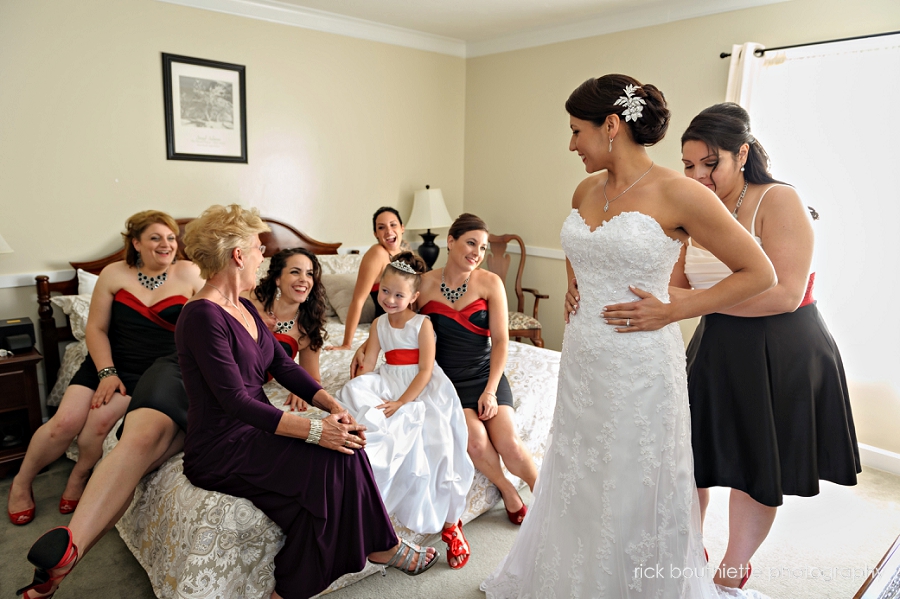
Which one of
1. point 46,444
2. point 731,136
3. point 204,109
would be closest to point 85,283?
point 46,444

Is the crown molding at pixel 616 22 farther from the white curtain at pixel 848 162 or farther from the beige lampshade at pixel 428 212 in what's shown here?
the beige lampshade at pixel 428 212

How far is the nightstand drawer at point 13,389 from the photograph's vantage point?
10.0ft

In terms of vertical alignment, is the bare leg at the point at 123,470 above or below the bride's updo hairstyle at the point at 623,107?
below

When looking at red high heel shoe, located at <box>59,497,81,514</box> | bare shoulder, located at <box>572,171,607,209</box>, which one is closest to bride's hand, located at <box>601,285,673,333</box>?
bare shoulder, located at <box>572,171,607,209</box>

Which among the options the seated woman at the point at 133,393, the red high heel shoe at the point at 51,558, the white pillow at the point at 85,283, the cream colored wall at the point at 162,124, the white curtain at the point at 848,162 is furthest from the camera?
the white pillow at the point at 85,283

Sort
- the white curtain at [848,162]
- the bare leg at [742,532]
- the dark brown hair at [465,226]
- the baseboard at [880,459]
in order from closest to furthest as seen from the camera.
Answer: the bare leg at [742,532] < the dark brown hair at [465,226] < the white curtain at [848,162] < the baseboard at [880,459]

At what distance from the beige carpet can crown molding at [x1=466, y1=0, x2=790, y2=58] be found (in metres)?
2.85

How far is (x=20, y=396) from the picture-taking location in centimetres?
311

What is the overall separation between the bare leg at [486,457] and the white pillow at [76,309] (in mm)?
2284

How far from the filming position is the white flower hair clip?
63.1 inches

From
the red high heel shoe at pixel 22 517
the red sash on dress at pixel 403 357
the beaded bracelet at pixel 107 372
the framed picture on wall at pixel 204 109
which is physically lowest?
the red high heel shoe at pixel 22 517

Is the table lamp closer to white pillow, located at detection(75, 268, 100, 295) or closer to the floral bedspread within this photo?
white pillow, located at detection(75, 268, 100, 295)

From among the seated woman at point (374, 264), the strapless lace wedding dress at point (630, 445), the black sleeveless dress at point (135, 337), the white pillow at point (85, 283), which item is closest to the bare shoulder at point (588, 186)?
the strapless lace wedding dress at point (630, 445)

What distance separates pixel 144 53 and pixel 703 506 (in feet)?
13.1
